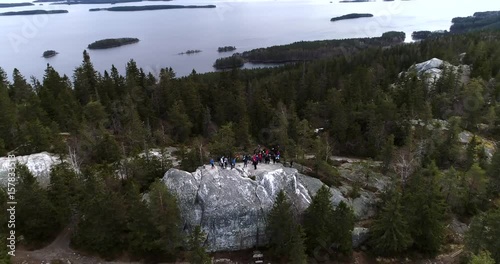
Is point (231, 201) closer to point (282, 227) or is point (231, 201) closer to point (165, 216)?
point (282, 227)

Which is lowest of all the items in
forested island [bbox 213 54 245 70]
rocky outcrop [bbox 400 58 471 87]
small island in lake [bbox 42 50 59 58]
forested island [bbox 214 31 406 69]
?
rocky outcrop [bbox 400 58 471 87]

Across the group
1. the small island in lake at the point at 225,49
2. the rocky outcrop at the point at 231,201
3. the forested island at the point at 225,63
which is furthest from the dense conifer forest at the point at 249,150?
the small island in lake at the point at 225,49

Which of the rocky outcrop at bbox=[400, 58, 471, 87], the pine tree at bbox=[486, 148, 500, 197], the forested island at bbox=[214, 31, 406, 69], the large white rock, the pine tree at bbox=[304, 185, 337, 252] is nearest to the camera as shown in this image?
the pine tree at bbox=[304, 185, 337, 252]

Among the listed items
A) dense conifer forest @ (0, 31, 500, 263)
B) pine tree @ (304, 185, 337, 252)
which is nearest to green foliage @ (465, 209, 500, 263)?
dense conifer forest @ (0, 31, 500, 263)

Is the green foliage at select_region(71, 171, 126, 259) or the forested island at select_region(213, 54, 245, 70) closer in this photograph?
the green foliage at select_region(71, 171, 126, 259)

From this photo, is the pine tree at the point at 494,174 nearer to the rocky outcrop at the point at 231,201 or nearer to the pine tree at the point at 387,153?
the pine tree at the point at 387,153

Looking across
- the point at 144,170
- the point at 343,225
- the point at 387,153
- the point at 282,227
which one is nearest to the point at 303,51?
the point at 387,153

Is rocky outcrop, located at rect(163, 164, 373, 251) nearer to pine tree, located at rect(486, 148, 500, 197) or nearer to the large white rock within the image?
the large white rock
